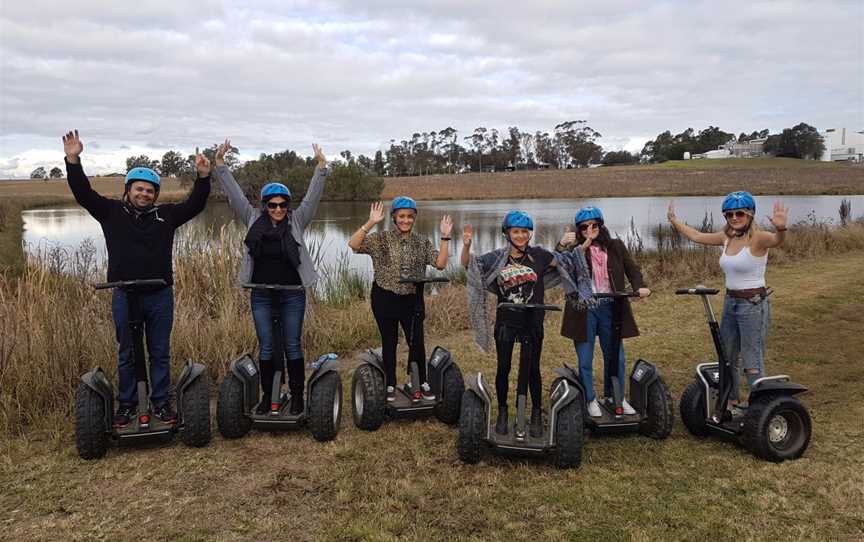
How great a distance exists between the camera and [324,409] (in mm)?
4016

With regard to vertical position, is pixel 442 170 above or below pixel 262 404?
above

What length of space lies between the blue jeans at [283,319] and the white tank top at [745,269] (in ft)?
9.44

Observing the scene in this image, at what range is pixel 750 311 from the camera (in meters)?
3.74

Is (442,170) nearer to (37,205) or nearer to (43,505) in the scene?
(37,205)

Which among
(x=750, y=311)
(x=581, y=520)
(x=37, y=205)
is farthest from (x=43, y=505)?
(x=37, y=205)

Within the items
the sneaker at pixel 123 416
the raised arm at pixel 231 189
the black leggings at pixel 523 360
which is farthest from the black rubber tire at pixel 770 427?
the sneaker at pixel 123 416

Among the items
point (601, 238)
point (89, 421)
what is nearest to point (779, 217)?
A: point (601, 238)

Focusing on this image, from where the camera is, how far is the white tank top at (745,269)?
371cm

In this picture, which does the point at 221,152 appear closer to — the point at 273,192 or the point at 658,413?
the point at 273,192

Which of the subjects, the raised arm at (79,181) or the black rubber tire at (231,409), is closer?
the raised arm at (79,181)

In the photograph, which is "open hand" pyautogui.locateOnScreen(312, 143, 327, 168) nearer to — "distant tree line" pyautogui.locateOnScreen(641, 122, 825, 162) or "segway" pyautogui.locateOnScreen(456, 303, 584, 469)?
"segway" pyautogui.locateOnScreen(456, 303, 584, 469)

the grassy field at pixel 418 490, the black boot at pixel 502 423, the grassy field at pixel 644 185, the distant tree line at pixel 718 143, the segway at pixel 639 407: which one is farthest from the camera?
the distant tree line at pixel 718 143

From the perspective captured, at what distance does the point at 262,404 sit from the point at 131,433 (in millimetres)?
832

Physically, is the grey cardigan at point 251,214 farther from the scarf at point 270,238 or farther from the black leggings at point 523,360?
the black leggings at point 523,360
